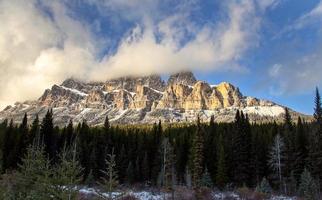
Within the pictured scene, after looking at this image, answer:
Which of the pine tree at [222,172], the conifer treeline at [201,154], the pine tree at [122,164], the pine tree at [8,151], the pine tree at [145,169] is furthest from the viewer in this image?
the pine tree at [145,169]

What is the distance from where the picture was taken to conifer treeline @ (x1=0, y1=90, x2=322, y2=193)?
66.5 meters

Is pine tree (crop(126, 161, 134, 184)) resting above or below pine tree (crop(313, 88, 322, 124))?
below

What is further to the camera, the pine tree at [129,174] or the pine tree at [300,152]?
the pine tree at [129,174]

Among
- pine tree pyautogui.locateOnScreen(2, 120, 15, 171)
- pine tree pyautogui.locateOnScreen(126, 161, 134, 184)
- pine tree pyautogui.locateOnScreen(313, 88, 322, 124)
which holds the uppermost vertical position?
pine tree pyautogui.locateOnScreen(313, 88, 322, 124)

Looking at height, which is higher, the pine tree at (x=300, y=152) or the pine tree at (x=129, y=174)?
the pine tree at (x=300, y=152)

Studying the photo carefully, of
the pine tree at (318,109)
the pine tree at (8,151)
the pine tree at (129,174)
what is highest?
the pine tree at (318,109)

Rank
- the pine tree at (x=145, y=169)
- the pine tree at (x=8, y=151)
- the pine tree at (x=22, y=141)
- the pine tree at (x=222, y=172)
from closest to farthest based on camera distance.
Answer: the pine tree at (x=222, y=172), the pine tree at (x=8, y=151), the pine tree at (x=22, y=141), the pine tree at (x=145, y=169)

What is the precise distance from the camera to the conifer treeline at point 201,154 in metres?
66.5

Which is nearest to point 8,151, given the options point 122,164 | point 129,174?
point 122,164

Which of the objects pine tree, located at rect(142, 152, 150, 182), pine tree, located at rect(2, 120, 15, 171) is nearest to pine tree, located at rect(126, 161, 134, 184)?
pine tree, located at rect(142, 152, 150, 182)

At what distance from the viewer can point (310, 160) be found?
6456 cm

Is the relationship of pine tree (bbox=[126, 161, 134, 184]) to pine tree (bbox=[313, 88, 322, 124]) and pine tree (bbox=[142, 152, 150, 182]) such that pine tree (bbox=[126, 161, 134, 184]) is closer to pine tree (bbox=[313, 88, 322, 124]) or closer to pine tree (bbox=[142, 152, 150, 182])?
pine tree (bbox=[142, 152, 150, 182])

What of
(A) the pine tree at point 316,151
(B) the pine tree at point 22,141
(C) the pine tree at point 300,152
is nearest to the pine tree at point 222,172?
(C) the pine tree at point 300,152

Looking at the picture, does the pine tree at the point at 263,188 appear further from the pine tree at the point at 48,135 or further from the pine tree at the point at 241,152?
the pine tree at the point at 48,135
